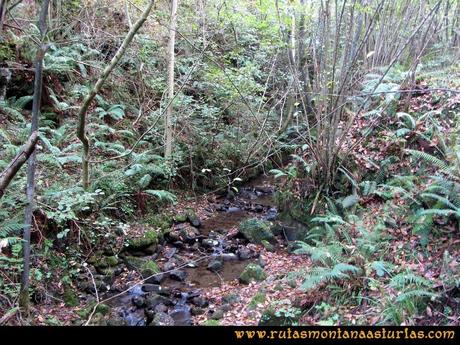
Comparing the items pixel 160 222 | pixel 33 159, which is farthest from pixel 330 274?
pixel 160 222

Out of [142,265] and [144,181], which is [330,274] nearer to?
[142,265]

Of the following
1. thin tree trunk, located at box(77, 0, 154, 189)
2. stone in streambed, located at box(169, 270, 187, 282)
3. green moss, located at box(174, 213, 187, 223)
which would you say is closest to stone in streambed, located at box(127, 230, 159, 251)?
stone in streambed, located at box(169, 270, 187, 282)

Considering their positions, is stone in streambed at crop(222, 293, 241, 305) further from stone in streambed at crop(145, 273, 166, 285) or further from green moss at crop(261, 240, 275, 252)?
green moss at crop(261, 240, 275, 252)

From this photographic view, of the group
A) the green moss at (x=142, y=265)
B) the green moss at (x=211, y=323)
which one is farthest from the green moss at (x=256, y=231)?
the green moss at (x=211, y=323)

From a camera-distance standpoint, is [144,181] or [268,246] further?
[144,181]

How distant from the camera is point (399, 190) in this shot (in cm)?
538

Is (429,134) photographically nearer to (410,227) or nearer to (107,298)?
(410,227)

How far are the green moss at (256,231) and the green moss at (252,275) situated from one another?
5.12ft

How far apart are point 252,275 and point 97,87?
4.07 metres

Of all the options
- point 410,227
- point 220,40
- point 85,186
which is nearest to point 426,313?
point 410,227

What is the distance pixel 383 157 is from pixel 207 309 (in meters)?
4.35
